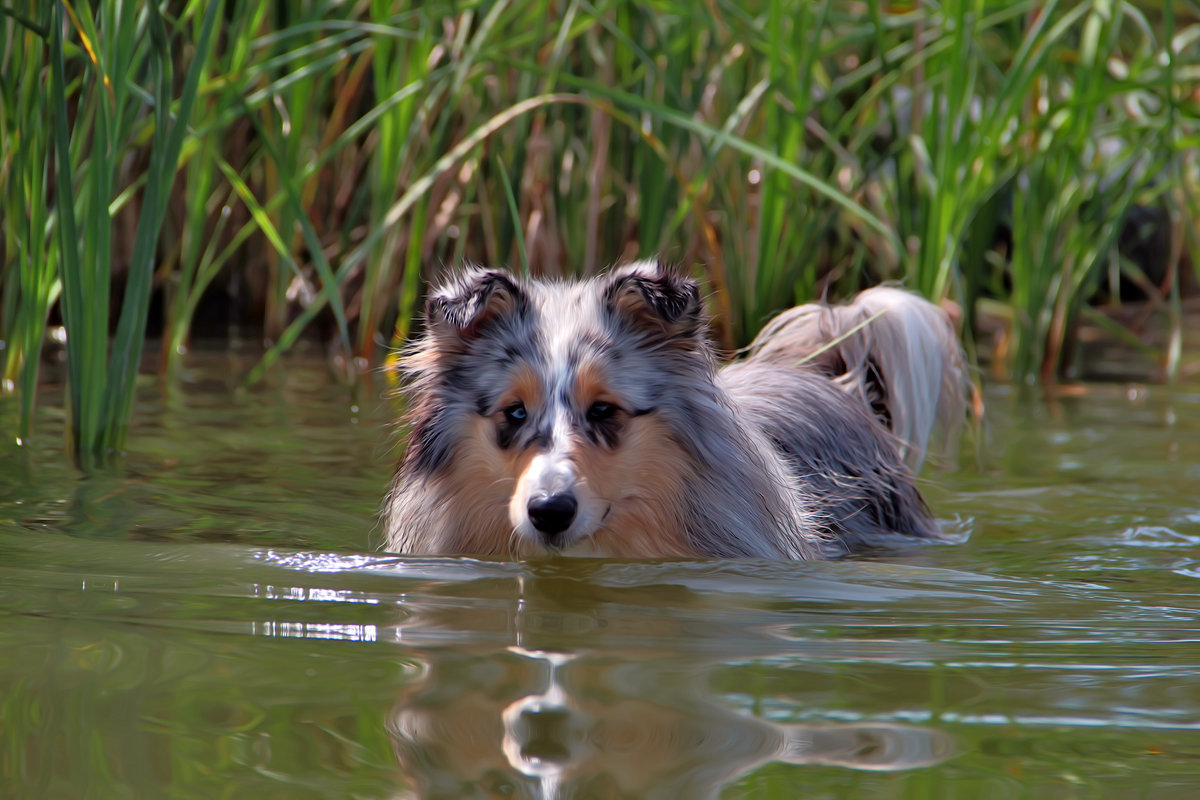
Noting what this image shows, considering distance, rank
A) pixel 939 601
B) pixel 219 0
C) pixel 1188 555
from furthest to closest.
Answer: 1. pixel 219 0
2. pixel 1188 555
3. pixel 939 601

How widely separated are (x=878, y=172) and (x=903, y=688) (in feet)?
15.0

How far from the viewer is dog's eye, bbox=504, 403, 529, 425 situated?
10.9 ft

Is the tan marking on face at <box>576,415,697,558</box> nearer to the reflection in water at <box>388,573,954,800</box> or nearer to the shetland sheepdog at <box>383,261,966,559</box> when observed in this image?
the shetland sheepdog at <box>383,261,966,559</box>

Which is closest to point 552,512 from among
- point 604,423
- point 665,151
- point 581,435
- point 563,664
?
point 581,435

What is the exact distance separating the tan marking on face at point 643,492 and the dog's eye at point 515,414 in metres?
0.21

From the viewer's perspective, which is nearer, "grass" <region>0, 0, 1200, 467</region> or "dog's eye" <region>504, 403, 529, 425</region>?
"dog's eye" <region>504, 403, 529, 425</region>

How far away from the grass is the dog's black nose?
Result: 1869 mm

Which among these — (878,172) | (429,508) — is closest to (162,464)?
(429,508)

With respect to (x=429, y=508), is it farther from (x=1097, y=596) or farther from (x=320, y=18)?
(x=320, y=18)

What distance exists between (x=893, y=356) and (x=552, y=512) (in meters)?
1.77

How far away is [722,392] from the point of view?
3594 millimetres

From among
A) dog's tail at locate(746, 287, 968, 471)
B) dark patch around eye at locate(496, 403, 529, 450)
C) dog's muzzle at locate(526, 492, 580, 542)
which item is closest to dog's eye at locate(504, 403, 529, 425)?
dark patch around eye at locate(496, 403, 529, 450)

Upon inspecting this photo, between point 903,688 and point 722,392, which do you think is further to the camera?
point 722,392

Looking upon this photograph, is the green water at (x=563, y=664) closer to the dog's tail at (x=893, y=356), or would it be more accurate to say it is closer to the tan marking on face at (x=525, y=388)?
the tan marking on face at (x=525, y=388)
